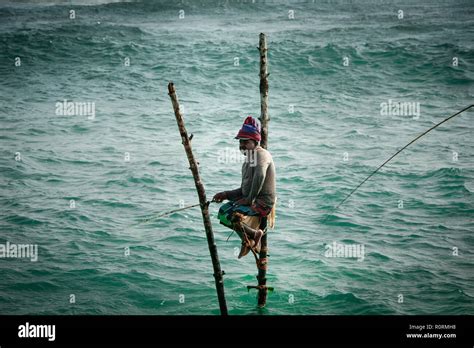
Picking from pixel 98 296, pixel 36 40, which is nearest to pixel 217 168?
pixel 98 296

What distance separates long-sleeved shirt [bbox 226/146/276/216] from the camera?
23.4 feet

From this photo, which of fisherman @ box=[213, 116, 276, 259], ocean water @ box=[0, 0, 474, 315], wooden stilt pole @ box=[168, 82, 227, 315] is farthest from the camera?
ocean water @ box=[0, 0, 474, 315]

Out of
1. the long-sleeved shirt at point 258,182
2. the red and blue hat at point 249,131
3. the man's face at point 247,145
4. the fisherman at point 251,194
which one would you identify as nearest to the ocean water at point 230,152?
the fisherman at point 251,194

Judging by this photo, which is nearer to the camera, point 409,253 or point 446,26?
point 409,253

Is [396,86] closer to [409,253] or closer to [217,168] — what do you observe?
[217,168]

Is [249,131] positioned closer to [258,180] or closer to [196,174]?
[258,180]

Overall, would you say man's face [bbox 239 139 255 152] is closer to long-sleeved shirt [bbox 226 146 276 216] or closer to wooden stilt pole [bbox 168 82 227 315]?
long-sleeved shirt [bbox 226 146 276 216]

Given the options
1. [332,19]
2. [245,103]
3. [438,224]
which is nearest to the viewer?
[438,224]

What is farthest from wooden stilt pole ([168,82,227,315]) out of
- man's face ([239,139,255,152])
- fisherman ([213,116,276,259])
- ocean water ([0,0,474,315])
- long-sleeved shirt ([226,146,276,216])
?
ocean water ([0,0,474,315])

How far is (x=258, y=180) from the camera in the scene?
714 centimetres

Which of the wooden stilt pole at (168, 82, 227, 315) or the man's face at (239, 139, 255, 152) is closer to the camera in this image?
the wooden stilt pole at (168, 82, 227, 315)

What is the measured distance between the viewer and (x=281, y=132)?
21.4m

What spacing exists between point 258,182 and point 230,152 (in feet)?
42.1

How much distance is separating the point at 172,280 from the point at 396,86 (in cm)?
1652
